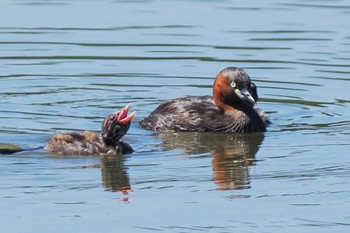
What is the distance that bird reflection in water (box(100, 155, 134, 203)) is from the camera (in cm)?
1409

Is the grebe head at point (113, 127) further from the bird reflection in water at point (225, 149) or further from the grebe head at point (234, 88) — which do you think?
the grebe head at point (234, 88)

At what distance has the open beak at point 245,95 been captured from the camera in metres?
18.1

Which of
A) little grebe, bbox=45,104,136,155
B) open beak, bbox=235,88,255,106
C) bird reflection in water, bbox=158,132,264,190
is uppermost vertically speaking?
open beak, bbox=235,88,255,106

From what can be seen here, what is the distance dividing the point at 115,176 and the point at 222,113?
12.9 feet

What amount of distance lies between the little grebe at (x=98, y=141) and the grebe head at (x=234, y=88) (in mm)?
2501

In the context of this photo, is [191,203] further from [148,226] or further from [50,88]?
[50,88]

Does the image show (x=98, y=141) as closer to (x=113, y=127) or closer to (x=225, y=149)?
(x=113, y=127)

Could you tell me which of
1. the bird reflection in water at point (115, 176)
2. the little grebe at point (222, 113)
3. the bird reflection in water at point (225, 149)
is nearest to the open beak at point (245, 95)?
the little grebe at point (222, 113)

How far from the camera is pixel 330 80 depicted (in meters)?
21.1

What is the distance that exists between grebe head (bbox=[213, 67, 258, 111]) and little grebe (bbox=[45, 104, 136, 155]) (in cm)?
250

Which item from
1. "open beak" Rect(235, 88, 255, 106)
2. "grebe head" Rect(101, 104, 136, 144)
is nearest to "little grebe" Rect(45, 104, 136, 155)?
"grebe head" Rect(101, 104, 136, 144)

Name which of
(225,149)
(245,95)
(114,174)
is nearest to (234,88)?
(245,95)

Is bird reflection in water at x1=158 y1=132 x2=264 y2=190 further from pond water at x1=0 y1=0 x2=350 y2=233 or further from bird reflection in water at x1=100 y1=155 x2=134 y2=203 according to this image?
bird reflection in water at x1=100 y1=155 x2=134 y2=203

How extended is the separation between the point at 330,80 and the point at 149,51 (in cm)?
366
